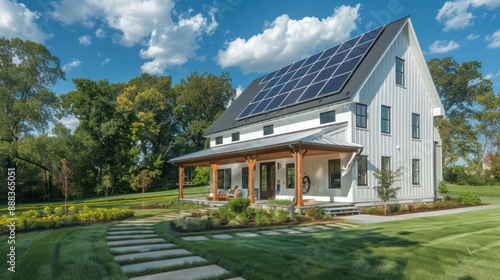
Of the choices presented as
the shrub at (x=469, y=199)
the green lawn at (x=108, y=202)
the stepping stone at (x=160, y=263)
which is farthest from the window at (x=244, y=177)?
the stepping stone at (x=160, y=263)

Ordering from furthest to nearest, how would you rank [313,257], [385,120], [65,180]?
[385,120]
[65,180]
[313,257]

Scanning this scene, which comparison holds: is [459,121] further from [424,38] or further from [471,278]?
[471,278]

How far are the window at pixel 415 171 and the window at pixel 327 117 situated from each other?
5538mm

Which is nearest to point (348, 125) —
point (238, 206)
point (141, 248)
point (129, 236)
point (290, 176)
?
point (290, 176)

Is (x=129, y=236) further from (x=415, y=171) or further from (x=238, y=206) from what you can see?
(x=415, y=171)

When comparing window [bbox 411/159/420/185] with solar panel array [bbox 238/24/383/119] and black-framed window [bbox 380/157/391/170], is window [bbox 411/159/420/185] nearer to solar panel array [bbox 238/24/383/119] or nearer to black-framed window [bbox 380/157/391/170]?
black-framed window [bbox 380/157/391/170]

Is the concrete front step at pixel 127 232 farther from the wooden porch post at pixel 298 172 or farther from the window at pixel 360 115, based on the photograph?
the window at pixel 360 115

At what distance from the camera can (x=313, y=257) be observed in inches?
212

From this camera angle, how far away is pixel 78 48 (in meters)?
16.2

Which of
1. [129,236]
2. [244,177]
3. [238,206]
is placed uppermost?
[244,177]

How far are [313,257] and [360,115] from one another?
1116 centimetres

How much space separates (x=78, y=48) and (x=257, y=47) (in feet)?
30.1

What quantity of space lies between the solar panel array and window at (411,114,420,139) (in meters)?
4.71

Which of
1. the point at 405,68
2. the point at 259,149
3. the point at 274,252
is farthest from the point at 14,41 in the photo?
the point at 274,252
